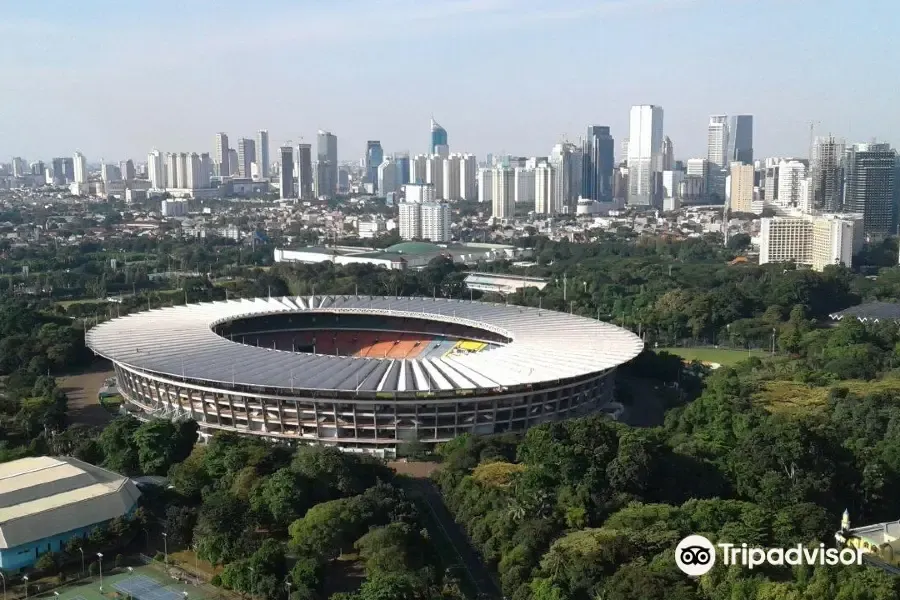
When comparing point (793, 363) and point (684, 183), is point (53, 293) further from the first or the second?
point (684, 183)

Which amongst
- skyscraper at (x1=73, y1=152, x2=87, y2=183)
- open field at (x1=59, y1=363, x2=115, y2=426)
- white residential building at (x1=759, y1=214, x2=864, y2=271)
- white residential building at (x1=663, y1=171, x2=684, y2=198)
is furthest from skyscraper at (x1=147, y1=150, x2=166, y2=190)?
open field at (x1=59, y1=363, x2=115, y2=426)

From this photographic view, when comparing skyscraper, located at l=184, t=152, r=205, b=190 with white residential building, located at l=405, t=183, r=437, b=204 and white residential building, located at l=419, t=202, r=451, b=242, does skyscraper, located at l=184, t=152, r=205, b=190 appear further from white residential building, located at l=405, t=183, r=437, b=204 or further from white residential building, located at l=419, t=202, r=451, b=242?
white residential building, located at l=419, t=202, r=451, b=242

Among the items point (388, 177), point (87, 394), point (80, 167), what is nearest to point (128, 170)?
point (80, 167)

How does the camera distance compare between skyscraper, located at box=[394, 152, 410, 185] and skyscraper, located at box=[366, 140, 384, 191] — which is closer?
skyscraper, located at box=[394, 152, 410, 185]

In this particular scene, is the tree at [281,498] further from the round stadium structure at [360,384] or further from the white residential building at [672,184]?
the white residential building at [672,184]

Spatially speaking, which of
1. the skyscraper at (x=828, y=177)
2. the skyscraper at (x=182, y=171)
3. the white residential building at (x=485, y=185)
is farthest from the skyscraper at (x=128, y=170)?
the skyscraper at (x=828, y=177)

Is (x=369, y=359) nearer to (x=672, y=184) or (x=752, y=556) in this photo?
(x=752, y=556)

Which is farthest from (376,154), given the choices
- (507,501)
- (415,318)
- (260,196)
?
(507,501)
